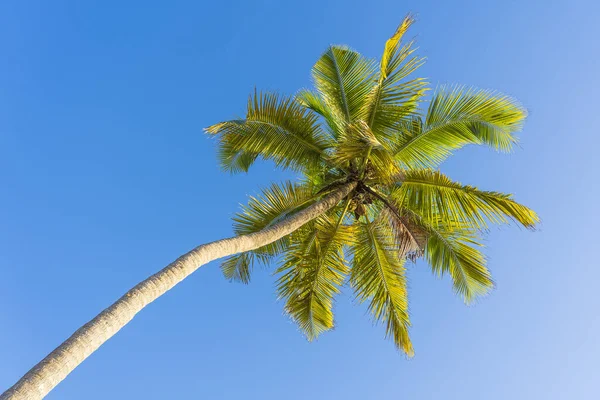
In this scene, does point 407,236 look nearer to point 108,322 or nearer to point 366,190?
point 366,190

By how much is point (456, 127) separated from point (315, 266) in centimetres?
361

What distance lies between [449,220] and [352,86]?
10.4 ft

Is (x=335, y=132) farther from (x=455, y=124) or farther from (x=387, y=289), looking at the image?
(x=387, y=289)

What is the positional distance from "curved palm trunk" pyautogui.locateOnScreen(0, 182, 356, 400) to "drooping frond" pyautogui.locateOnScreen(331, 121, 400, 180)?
6.89 ft

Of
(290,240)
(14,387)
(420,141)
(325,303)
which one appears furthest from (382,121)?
(14,387)

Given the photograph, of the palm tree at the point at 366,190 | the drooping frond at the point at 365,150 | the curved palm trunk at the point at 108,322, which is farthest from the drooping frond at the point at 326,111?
the curved palm trunk at the point at 108,322

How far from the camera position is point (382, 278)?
9.39 metres

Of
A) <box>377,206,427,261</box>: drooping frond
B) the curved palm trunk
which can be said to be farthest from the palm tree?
the curved palm trunk

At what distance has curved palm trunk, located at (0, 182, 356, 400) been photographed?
3596mm

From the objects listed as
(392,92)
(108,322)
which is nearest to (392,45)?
(392,92)

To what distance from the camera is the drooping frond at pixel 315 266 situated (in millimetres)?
9164

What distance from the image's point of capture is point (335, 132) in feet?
33.1

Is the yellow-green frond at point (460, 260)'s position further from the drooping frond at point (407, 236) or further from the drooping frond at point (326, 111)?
the drooping frond at point (326, 111)

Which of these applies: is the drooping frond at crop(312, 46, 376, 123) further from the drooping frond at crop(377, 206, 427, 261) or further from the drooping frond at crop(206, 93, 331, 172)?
the drooping frond at crop(377, 206, 427, 261)
